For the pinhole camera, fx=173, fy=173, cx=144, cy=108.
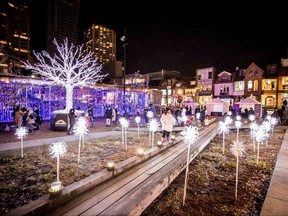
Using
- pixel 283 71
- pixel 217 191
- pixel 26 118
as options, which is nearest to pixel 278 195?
pixel 217 191

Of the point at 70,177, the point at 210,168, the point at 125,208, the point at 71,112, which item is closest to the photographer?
the point at 125,208

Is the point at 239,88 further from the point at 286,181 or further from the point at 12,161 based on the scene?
A: the point at 12,161

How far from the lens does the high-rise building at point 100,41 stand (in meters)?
139

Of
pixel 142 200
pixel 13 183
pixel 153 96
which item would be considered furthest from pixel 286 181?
pixel 153 96

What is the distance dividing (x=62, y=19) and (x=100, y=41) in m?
30.6

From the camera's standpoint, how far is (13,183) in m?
4.93

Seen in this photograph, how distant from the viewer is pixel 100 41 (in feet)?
465

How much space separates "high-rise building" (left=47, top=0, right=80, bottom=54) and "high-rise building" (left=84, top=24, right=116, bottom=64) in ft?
38.5

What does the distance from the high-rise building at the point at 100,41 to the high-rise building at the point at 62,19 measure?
11724mm

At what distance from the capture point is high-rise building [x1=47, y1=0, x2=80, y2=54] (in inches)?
4944

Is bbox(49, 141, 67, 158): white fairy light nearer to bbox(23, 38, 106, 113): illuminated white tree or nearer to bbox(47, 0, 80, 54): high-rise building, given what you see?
bbox(23, 38, 106, 113): illuminated white tree

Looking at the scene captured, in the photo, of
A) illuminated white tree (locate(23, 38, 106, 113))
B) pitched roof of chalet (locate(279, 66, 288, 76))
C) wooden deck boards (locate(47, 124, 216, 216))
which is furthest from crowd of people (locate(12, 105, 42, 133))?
pitched roof of chalet (locate(279, 66, 288, 76))

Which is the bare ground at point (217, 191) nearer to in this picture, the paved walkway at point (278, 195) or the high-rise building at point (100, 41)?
the paved walkway at point (278, 195)

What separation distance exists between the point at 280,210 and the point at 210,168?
315cm
